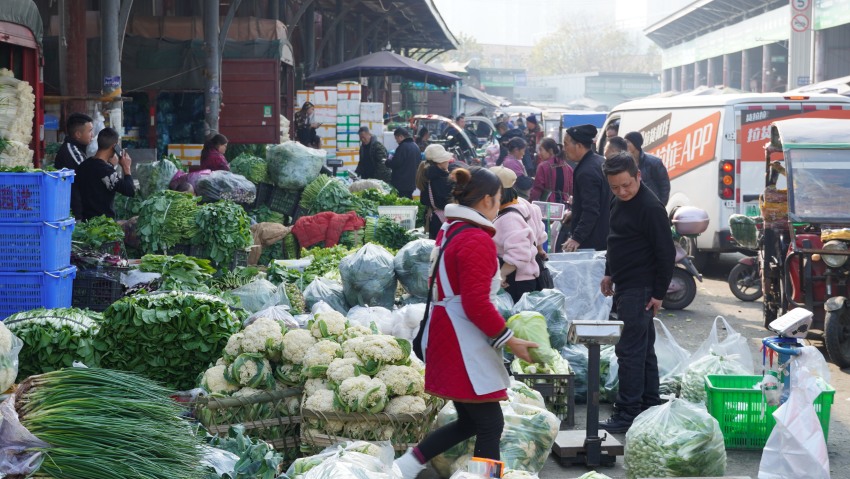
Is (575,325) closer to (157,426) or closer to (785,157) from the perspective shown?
(157,426)

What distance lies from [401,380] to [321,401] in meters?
0.44

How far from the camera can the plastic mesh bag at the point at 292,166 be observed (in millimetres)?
12539

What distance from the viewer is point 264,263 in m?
11.3

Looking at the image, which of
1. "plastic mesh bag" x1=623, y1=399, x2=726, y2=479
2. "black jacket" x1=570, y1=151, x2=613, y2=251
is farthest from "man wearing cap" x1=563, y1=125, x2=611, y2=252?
"plastic mesh bag" x1=623, y1=399, x2=726, y2=479

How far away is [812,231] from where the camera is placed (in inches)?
359

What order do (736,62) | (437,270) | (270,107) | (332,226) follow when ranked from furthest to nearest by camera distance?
(736,62), (270,107), (332,226), (437,270)

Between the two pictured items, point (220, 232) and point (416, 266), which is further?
point (220, 232)

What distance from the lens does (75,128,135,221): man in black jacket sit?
8.59m

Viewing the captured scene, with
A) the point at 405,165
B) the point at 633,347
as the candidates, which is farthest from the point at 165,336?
the point at 405,165

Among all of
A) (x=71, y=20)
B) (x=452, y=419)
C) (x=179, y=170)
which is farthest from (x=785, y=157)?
(x=71, y=20)

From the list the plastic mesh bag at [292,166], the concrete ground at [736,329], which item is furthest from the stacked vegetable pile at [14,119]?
the concrete ground at [736,329]

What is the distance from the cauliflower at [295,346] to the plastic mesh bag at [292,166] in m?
6.84

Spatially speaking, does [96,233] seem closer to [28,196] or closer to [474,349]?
[28,196]

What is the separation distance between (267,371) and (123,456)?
1.98 metres
